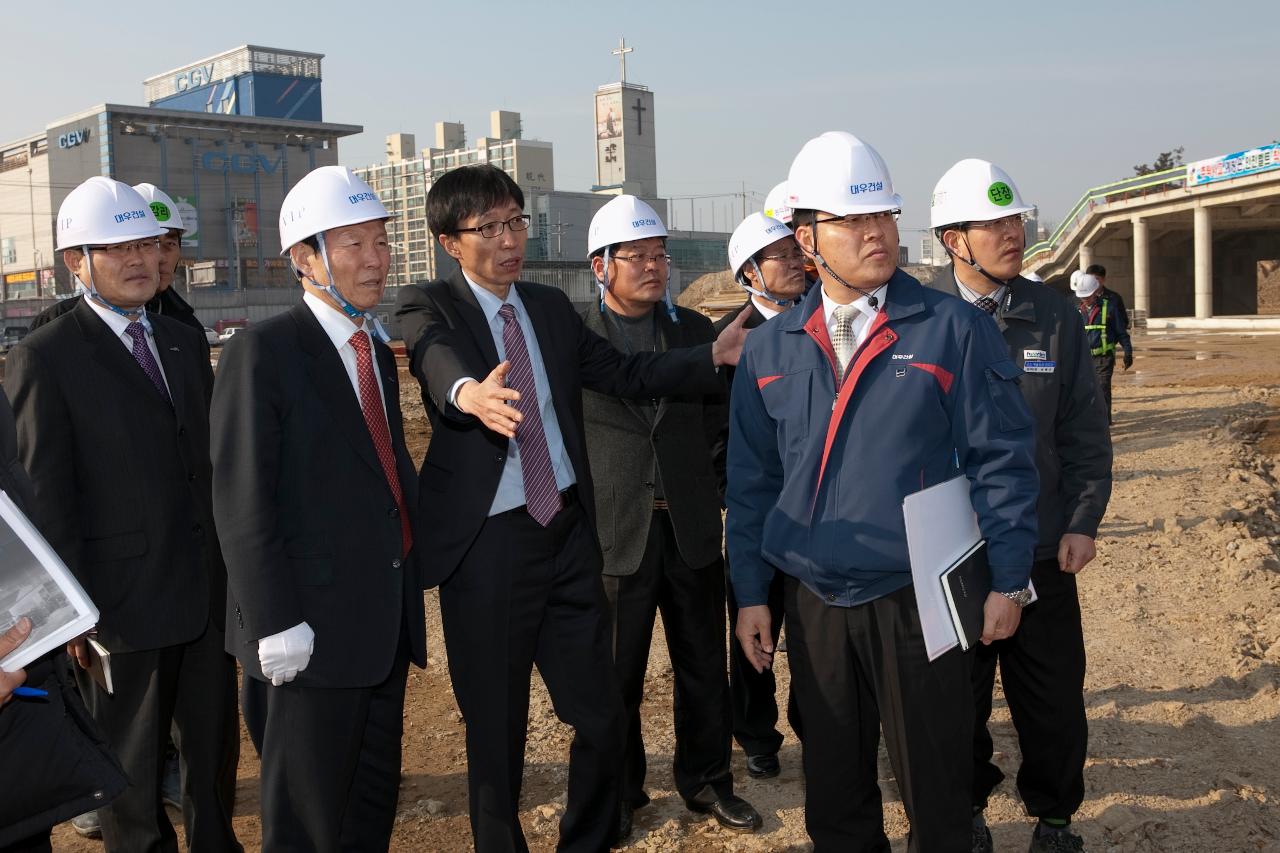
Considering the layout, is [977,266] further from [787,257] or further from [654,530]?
[654,530]

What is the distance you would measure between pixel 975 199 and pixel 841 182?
109 cm

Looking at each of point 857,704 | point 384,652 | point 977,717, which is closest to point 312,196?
point 384,652

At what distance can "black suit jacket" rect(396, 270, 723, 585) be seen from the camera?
3670 mm

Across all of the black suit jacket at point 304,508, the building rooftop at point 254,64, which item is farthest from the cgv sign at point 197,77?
the black suit jacket at point 304,508

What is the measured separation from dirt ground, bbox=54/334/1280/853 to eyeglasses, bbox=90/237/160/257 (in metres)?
2.30

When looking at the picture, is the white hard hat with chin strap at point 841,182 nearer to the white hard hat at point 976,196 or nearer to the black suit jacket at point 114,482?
the white hard hat at point 976,196

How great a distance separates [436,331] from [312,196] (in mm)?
575

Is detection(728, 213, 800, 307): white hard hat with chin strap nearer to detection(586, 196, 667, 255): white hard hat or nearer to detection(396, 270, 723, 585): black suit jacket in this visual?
detection(586, 196, 667, 255): white hard hat

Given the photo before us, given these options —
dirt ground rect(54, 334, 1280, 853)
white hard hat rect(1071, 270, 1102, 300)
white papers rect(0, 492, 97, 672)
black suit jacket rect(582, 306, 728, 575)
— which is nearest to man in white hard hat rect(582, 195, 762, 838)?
black suit jacket rect(582, 306, 728, 575)

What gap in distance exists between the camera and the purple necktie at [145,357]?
4137 millimetres

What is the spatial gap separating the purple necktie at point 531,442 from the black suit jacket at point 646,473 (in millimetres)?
703

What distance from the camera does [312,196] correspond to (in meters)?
3.45

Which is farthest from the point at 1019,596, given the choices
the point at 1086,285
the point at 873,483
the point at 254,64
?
the point at 254,64

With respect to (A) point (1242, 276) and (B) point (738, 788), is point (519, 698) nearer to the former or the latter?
(B) point (738, 788)
